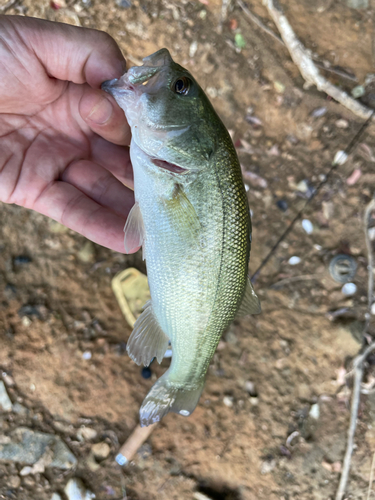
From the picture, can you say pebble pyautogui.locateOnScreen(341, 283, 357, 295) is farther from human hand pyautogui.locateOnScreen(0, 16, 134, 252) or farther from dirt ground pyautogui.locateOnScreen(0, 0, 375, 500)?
human hand pyautogui.locateOnScreen(0, 16, 134, 252)

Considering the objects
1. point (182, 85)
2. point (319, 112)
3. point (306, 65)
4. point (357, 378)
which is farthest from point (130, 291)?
point (306, 65)

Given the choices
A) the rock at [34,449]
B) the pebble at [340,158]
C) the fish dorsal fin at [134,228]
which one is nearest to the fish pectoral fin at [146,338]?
the fish dorsal fin at [134,228]

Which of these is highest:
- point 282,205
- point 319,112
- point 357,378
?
point 319,112

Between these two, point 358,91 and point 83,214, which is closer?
point 83,214

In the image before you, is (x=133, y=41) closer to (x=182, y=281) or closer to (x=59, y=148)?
(x=59, y=148)

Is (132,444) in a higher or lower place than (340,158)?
lower

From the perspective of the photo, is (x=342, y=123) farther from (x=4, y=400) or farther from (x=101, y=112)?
(x=4, y=400)

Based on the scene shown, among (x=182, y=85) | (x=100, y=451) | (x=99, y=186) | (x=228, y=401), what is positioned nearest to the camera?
(x=182, y=85)

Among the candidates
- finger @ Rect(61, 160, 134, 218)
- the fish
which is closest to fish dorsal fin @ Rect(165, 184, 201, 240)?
the fish
